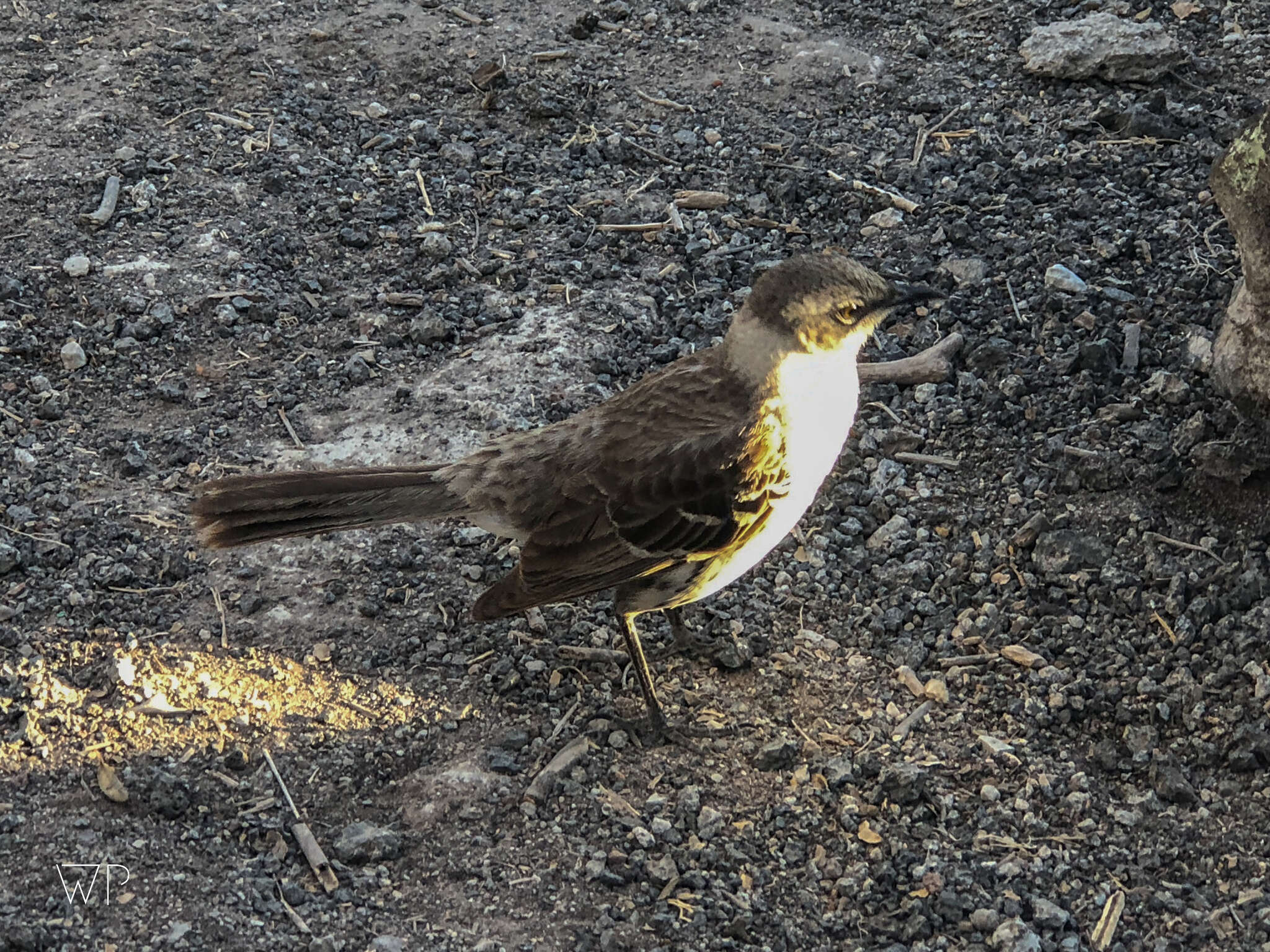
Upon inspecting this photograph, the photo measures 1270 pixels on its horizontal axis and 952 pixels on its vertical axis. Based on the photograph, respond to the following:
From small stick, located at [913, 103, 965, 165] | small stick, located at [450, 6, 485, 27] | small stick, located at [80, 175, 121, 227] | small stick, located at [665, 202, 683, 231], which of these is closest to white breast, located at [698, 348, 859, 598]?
small stick, located at [665, 202, 683, 231]

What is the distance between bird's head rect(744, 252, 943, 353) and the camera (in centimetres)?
462

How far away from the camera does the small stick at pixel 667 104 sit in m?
7.70

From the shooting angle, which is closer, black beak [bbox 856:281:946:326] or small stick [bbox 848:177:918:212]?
black beak [bbox 856:281:946:326]

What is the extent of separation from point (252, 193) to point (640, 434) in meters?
3.44

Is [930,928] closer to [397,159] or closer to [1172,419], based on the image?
[1172,419]

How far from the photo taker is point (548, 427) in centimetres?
495

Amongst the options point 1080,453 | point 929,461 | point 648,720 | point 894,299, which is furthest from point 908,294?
point 648,720

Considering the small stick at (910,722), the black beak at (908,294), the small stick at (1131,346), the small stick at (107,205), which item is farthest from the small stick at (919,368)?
the small stick at (107,205)

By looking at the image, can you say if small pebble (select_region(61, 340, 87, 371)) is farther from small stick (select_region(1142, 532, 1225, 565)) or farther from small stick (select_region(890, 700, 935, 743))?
small stick (select_region(1142, 532, 1225, 565))

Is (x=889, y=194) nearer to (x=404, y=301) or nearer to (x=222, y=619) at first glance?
(x=404, y=301)

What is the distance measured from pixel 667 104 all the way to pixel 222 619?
4.17 metres

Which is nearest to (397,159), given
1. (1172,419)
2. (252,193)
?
(252,193)

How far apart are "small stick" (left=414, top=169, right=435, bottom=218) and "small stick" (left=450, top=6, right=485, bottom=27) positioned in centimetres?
148

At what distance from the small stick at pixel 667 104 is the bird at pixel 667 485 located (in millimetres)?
3212
